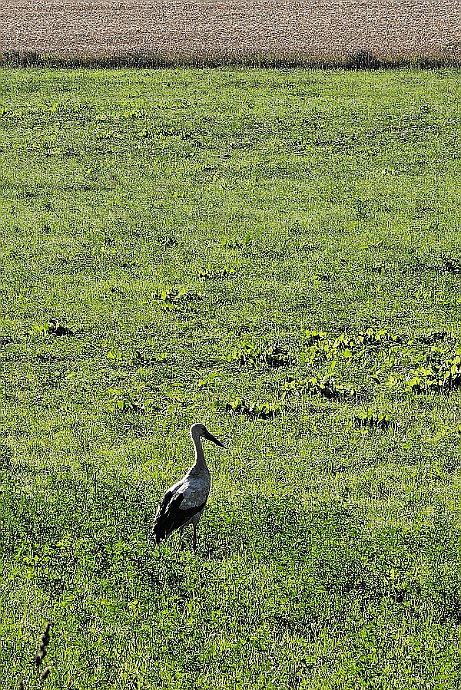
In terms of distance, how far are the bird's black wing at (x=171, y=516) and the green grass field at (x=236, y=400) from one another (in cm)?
31

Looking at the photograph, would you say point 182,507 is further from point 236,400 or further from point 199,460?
point 236,400

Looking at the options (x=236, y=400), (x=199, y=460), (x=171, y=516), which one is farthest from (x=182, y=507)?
(x=236, y=400)

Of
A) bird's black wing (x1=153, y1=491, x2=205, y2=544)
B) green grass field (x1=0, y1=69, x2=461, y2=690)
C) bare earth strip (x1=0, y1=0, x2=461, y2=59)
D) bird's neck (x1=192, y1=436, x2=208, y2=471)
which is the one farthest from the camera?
bare earth strip (x1=0, y1=0, x2=461, y2=59)

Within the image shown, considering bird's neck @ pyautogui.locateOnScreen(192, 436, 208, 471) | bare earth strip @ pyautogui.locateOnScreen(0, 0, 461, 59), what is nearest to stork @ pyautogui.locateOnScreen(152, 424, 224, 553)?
bird's neck @ pyautogui.locateOnScreen(192, 436, 208, 471)

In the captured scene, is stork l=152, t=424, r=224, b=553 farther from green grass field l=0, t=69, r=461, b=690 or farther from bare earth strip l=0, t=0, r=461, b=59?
bare earth strip l=0, t=0, r=461, b=59

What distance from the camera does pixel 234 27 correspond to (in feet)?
110

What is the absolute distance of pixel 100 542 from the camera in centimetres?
881

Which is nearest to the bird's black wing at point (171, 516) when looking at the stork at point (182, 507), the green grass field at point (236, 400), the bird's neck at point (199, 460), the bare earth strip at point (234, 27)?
the stork at point (182, 507)

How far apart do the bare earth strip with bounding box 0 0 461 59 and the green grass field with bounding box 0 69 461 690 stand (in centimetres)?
711

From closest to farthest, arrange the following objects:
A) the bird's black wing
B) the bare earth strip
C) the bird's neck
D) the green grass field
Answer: the green grass field < the bird's black wing < the bird's neck < the bare earth strip

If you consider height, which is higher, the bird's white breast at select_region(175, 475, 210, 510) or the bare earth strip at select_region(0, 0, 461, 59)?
the bare earth strip at select_region(0, 0, 461, 59)

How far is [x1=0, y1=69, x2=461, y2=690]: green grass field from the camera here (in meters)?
7.68

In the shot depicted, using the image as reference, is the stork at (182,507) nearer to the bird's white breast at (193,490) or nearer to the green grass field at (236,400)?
the bird's white breast at (193,490)

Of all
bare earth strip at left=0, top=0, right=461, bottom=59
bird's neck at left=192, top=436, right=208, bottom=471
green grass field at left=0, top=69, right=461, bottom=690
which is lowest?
green grass field at left=0, top=69, right=461, bottom=690
